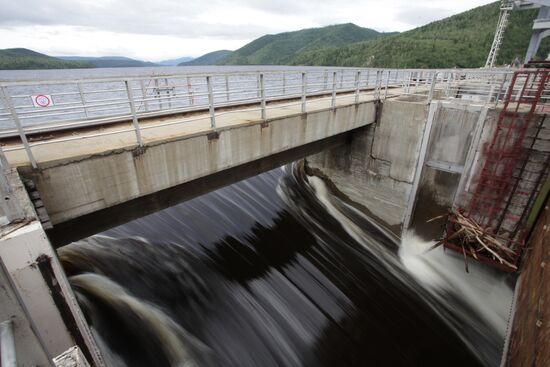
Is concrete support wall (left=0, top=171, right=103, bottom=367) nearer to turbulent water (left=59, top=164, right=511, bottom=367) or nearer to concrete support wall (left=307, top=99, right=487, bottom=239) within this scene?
turbulent water (left=59, top=164, right=511, bottom=367)

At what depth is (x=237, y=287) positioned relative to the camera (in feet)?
29.2

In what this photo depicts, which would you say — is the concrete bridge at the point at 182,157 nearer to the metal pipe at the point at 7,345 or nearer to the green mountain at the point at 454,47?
the metal pipe at the point at 7,345

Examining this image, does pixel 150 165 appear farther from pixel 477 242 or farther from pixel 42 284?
pixel 477 242

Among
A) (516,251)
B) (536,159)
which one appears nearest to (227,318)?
(516,251)

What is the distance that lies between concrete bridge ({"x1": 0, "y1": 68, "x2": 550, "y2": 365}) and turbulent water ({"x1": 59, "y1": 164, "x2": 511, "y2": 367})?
2300mm

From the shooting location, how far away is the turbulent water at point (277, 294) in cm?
732

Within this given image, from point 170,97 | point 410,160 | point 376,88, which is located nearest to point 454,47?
point 376,88

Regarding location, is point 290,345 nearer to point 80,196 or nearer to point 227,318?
point 227,318

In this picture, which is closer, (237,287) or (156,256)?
(237,287)

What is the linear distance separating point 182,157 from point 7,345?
5.11 meters

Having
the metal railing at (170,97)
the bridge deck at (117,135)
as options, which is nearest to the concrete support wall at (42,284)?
the bridge deck at (117,135)

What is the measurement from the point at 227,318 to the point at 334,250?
486 cm

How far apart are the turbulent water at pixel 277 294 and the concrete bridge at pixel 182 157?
2.30 metres

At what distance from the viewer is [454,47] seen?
83000 millimetres
